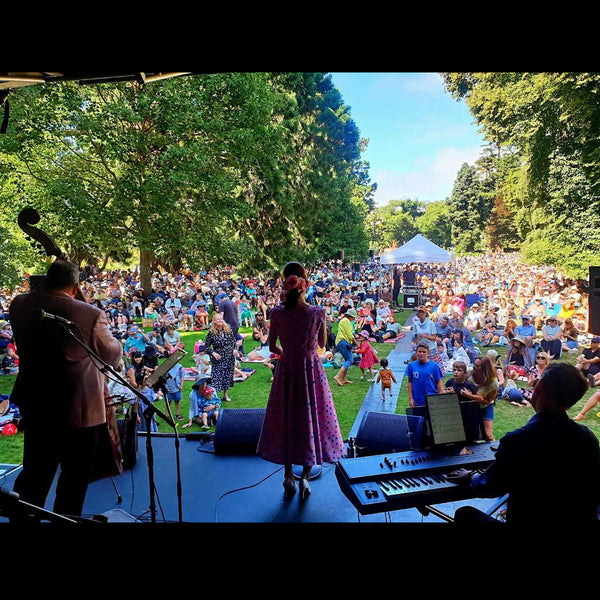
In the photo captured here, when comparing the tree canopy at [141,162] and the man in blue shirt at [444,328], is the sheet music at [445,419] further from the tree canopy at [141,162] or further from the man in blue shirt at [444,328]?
the tree canopy at [141,162]

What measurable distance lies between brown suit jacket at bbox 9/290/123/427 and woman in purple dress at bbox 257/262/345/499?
99 centimetres

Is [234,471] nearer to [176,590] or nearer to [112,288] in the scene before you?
[176,590]

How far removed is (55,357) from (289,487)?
1601 millimetres

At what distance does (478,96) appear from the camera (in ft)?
27.6

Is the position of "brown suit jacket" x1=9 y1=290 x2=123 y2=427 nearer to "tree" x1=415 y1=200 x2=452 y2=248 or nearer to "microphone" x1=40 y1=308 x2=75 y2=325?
"microphone" x1=40 y1=308 x2=75 y2=325

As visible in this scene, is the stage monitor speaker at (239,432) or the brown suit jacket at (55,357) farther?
the stage monitor speaker at (239,432)

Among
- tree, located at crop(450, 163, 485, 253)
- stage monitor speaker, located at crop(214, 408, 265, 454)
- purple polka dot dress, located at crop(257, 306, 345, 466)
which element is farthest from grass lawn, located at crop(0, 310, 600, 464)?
tree, located at crop(450, 163, 485, 253)

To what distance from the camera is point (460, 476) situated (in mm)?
2098

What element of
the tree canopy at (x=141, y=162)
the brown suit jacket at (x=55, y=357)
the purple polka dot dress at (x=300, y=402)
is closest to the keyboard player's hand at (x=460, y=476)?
the purple polka dot dress at (x=300, y=402)

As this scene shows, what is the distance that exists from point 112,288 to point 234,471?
12.5 metres

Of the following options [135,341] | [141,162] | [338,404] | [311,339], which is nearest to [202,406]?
[338,404]

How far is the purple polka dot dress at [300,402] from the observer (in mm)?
2627

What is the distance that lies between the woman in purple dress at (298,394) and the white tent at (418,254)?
10827 mm
